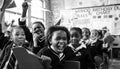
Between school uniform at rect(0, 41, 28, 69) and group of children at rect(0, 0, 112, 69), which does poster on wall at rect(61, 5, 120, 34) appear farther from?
school uniform at rect(0, 41, 28, 69)

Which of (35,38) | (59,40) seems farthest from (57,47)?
(35,38)

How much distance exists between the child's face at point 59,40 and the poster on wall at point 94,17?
4.22m

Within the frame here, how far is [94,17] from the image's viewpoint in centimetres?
500

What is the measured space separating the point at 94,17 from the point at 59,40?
4.39 m

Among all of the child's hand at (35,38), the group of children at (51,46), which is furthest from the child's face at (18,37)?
the child's hand at (35,38)

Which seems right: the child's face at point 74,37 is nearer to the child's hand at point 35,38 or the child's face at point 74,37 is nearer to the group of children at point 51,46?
the group of children at point 51,46

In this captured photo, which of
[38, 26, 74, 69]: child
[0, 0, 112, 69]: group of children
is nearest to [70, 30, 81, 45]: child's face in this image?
[0, 0, 112, 69]: group of children

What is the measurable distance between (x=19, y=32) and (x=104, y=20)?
14.1 feet

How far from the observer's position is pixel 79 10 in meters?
5.18

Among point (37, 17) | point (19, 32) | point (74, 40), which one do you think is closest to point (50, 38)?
point (19, 32)

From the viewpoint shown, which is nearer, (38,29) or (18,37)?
(18,37)

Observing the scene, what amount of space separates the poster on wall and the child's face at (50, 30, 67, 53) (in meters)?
4.22

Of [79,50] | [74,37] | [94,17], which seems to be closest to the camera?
[79,50]

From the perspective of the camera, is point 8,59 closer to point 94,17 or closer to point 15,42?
point 15,42
